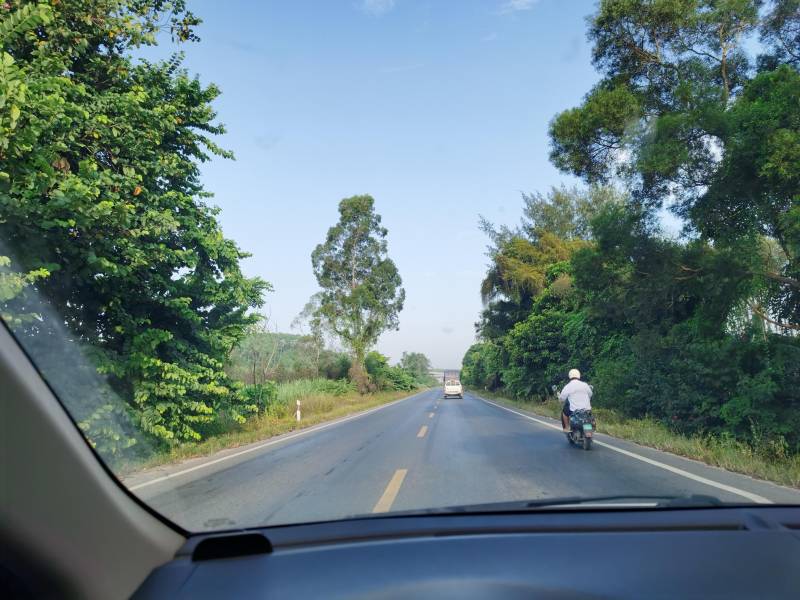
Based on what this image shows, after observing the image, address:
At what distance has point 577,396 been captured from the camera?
10344 millimetres

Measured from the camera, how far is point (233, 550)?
2.21m

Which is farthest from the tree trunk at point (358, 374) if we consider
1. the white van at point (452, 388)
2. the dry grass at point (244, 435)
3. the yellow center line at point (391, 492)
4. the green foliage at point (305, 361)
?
the yellow center line at point (391, 492)

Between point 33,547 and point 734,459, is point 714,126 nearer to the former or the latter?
point 734,459

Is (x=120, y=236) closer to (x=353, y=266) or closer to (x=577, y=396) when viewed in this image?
(x=577, y=396)

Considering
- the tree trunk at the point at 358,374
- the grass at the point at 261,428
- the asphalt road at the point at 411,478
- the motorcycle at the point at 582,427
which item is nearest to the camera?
the asphalt road at the point at 411,478

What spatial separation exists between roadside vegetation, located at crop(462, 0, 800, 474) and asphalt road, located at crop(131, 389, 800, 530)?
6.47ft

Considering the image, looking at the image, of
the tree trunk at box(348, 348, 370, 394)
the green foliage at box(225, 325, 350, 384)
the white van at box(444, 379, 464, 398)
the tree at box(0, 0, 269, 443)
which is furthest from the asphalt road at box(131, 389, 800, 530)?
the white van at box(444, 379, 464, 398)

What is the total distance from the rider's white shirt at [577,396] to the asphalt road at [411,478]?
2.58 feet

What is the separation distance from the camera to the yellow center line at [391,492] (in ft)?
16.7

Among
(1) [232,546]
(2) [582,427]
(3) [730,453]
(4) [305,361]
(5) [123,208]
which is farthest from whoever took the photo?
A: (4) [305,361]

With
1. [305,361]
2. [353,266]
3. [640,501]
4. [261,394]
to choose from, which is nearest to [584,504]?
[640,501]

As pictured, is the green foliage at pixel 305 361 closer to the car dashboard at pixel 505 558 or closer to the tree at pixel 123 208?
the tree at pixel 123 208

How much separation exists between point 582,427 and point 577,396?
0.59m

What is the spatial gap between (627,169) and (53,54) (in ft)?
42.4
